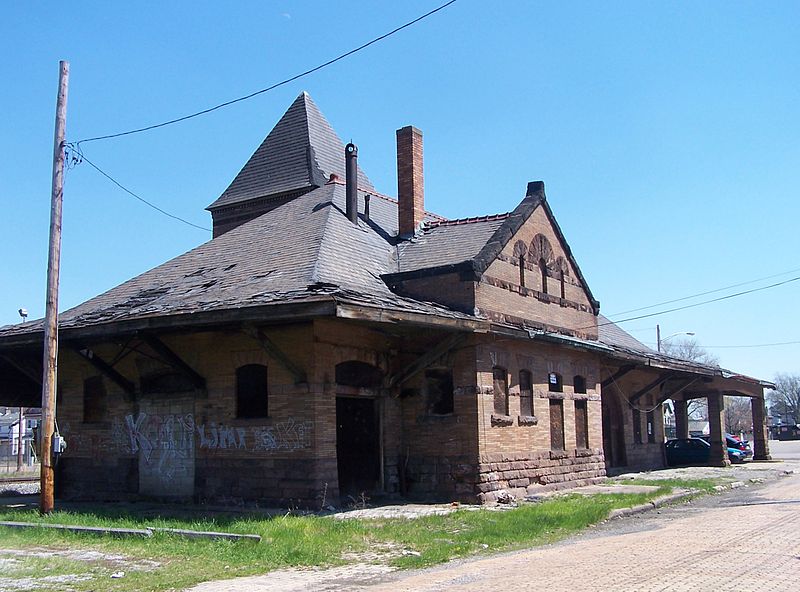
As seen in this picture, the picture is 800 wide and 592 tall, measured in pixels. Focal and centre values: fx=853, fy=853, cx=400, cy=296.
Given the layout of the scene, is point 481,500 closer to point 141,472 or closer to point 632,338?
point 141,472

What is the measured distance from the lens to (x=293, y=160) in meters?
27.6

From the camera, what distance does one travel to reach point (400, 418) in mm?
18391

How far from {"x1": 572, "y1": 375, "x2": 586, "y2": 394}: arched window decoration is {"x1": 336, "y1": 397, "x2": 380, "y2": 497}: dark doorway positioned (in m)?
6.91

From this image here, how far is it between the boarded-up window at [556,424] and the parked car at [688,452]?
11.7 metres

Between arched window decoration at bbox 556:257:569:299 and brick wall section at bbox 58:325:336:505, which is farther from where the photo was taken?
arched window decoration at bbox 556:257:569:299

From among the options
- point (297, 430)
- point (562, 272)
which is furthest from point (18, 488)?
point (562, 272)

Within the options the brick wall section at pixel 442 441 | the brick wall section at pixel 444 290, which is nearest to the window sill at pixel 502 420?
the brick wall section at pixel 442 441

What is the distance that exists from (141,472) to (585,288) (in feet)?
41.8

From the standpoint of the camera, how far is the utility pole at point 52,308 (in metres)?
14.4

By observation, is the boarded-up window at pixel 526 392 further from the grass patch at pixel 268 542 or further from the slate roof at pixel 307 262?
the grass patch at pixel 268 542

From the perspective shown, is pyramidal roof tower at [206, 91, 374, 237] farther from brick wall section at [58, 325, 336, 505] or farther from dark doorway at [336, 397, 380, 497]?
dark doorway at [336, 397, 380, 497]

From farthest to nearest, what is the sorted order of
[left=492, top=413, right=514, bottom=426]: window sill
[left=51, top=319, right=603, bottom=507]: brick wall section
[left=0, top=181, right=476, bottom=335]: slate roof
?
[left=492, top=413, right=514, bottom=426]: window sill → [left=51, top=319, right=603, bottom=507]: brick wall section → [left=0, top=181, right=476, bottom=335]: slate roof

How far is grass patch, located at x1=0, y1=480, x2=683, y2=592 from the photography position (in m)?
9.76

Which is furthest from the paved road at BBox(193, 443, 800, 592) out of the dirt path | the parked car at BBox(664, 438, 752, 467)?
the parked car at BBox(664, 438, 752, 467)
